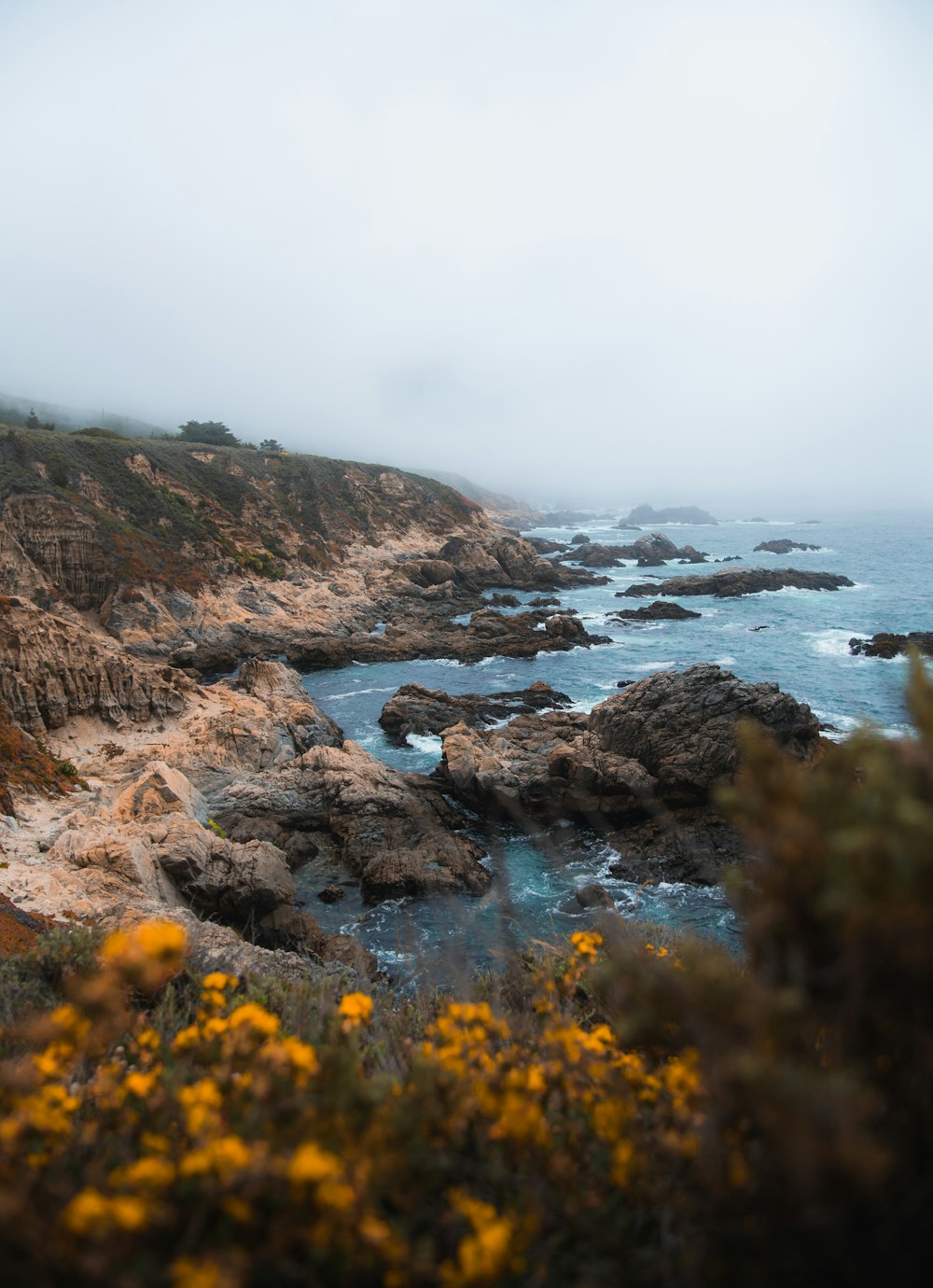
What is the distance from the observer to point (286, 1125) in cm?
234

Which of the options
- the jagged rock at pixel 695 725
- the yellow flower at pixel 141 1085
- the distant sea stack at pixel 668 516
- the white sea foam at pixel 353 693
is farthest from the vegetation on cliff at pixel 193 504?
the distant sea stack at pixel 668 516

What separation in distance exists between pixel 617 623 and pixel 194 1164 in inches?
1819

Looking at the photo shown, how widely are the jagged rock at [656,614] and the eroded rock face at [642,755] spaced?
28.3m

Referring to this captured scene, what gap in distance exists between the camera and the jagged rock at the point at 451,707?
2567 centimetres

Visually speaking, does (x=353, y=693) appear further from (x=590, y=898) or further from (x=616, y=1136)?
(x=616, y=1136)

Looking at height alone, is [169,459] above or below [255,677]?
above

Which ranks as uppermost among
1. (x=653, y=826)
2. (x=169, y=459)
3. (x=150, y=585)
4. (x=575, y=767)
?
(x=169, y=459)

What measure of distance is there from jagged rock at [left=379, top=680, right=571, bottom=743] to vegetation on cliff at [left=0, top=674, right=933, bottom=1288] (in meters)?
22.4

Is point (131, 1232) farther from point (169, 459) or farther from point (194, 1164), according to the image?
point (169, 459)

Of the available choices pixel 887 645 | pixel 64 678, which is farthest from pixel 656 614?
pixel 64 678

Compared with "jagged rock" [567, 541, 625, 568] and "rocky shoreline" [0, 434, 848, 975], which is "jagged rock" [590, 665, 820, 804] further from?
"jagged rock" [567, 541, 625, 568]

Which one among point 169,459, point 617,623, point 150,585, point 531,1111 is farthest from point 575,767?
point 169,459

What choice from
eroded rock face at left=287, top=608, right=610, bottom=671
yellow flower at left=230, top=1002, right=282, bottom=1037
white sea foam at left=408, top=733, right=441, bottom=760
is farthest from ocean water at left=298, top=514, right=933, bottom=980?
yellow flower at left=230, top=1002, right=282, bottom=1037

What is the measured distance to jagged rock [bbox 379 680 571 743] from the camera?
25.7 meters
